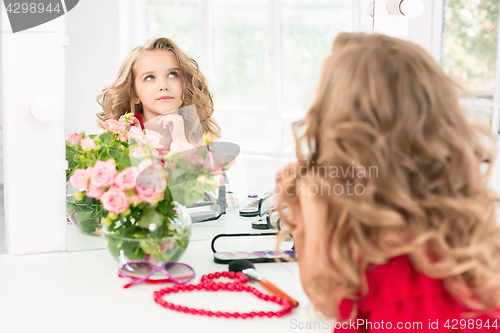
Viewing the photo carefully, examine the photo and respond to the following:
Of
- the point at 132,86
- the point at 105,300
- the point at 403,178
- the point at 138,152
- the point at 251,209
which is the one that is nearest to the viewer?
the point at 403,178

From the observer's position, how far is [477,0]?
1.24 meters

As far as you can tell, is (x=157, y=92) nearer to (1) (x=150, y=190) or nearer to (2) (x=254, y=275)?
(1) (x=150, y=190)

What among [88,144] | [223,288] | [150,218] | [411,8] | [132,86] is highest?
[411,8]

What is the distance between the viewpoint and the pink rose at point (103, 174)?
81cm

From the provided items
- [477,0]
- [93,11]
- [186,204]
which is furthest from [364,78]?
[477,0]

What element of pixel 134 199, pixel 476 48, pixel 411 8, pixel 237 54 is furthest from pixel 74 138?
pixel 476 48

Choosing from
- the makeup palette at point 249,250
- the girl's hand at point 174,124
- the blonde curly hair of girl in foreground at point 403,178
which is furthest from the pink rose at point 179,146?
the blonde curly hair of girl in foreground at point 403,178

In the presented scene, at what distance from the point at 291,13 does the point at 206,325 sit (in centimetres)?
69

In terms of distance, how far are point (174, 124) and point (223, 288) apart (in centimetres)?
35

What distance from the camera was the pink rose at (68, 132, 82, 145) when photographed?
969mm

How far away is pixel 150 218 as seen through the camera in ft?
2.68

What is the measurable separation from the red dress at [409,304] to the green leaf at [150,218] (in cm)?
37

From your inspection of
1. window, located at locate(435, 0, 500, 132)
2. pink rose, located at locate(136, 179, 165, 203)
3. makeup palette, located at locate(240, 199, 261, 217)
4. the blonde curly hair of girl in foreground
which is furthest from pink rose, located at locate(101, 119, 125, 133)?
window, located at locate(435, 0, 500, 132)

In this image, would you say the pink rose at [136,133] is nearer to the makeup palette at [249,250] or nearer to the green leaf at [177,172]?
the green leaf at [177,172]
